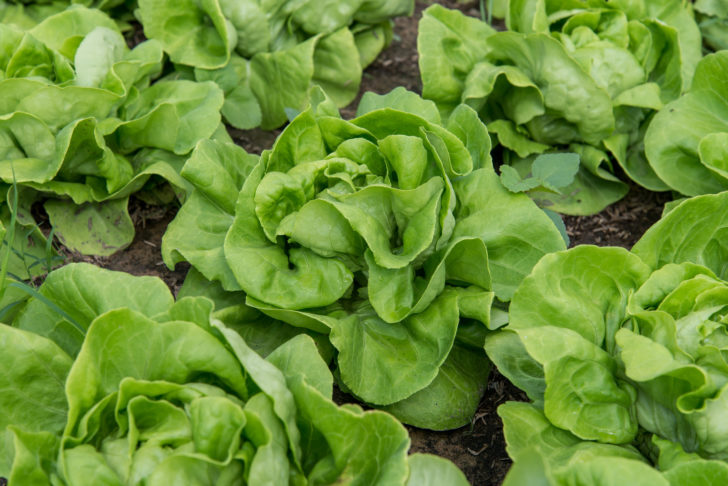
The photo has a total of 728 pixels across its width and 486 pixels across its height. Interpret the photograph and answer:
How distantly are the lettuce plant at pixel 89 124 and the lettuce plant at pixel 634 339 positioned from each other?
6.63ft

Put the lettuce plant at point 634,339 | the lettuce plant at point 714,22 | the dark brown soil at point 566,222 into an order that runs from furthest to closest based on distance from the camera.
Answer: the lettuce plant at point 714,22 → the dark brown soil at point 566,222 → the lettuce plant at point 634,339

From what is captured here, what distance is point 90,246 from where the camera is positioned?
4207mm

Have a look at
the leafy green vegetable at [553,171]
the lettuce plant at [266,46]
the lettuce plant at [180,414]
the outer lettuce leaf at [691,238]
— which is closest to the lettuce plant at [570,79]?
the leafy green vegetable at [553,171]

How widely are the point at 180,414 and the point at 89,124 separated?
1.81 metres

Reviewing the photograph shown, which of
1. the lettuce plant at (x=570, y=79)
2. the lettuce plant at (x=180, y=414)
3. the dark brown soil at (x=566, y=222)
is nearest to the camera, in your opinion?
the lettuce plant at (x=180, y=414)

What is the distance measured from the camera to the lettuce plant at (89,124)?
3.87 meters

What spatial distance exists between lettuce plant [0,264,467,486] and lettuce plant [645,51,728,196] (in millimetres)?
2300

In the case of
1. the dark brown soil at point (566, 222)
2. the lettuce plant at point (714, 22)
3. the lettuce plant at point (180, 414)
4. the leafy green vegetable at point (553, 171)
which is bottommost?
the dark brown soil at point (566, 222)

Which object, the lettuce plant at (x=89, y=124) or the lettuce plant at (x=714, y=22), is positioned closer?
the lettuce plant at (x=89, y=124)

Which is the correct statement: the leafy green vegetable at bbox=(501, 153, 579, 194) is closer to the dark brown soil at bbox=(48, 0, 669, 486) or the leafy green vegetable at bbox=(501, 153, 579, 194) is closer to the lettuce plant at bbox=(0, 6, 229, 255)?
the dark brown soil at bbox=(48, 0, 669, 486)

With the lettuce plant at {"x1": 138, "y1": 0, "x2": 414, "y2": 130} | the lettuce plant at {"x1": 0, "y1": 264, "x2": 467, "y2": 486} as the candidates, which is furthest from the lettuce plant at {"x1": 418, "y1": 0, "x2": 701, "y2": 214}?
the lettuce plant at {"x1": 0, "y1": 264, "x2": 467, "y2": 486}

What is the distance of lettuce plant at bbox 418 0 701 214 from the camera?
4180mm

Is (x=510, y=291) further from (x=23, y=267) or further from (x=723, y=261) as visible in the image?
(x=23, y=267)

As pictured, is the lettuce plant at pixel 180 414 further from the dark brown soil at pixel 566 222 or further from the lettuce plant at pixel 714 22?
the lettuce plant at pixel 714 22
